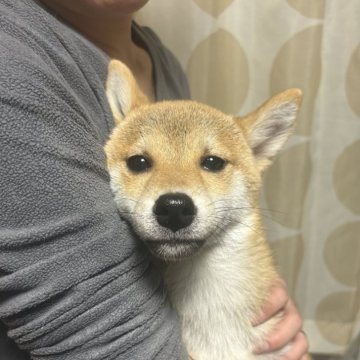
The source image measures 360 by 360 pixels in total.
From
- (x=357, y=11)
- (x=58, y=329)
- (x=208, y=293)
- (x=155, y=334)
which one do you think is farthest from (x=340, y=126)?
(x=58, y=329)

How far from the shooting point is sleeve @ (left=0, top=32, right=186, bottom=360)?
0.59 meters

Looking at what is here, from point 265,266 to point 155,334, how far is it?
1.17 feet

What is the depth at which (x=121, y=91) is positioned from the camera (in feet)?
3.35

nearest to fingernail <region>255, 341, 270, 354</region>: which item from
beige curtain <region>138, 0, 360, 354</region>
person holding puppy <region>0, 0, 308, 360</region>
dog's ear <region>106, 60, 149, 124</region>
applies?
person holding puppy <region>0, 0, 308, 360</region>

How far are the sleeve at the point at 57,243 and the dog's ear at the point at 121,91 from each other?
10.0 inches

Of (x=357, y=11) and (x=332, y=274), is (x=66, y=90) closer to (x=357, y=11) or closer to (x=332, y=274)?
(x=357, y=11)

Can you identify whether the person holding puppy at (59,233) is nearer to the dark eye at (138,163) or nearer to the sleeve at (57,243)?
the sleeve at (57,243)

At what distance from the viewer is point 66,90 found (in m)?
0.70

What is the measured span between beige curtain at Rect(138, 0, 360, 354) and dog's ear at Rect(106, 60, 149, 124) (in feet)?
1.55

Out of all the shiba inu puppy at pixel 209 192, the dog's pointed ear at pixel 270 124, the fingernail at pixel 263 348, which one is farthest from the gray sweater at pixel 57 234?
the dog's pointed ear at pixel 270 124

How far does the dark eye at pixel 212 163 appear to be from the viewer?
92 cm

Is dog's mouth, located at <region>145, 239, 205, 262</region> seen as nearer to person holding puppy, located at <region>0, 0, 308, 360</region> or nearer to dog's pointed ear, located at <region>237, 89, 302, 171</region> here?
person holding puppy, located at <region>0, 0, 308, 360</region>

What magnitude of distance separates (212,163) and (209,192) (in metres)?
0.10

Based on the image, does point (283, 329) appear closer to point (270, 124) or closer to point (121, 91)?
point (270, 124)
